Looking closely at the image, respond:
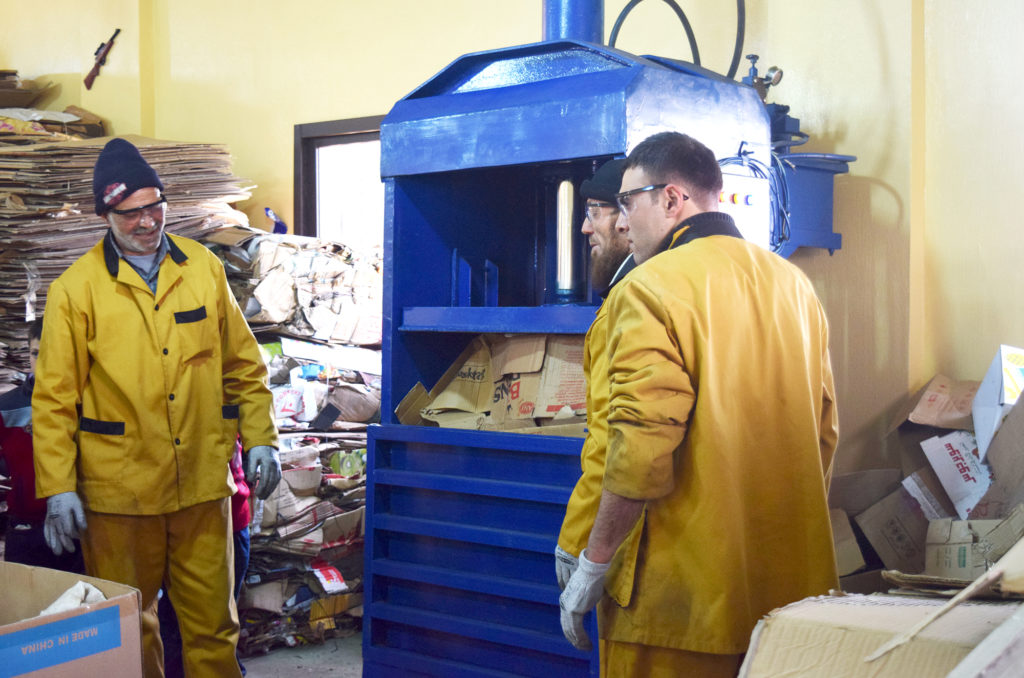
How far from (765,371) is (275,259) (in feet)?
10.2

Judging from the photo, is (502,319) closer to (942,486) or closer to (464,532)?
(464,532)

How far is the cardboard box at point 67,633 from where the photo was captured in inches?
63.2

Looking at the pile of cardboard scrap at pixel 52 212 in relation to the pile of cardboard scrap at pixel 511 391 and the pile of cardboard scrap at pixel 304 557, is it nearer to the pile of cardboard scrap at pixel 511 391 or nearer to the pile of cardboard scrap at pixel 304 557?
the pile of cardboard scrap at pixel 304 557

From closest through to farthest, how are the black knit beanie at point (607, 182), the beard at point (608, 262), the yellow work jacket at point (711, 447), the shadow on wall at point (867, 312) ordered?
the yellow work jacket at point (711, 447) → the black knit beanie at point (607, 182) → the beard at point (608, 262) → the shadow on wall at point (867, 312)

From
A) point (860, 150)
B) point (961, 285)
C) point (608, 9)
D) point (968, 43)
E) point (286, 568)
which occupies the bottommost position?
point (286, 568)

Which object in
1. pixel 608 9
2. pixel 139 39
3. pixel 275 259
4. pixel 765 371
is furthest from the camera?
pixel 139 39

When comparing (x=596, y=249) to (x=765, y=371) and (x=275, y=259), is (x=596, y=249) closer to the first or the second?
(x=765, y=371)

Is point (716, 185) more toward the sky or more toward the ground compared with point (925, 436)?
more toward the sky

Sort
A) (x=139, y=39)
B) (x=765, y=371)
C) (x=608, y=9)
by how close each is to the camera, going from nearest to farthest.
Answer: (x=765, y=371)
(x=608, y=9)
(x=139, y=39)

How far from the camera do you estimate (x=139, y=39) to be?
234 inches

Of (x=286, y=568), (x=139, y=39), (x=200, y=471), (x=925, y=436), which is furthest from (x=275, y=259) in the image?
(x=925, y=436)

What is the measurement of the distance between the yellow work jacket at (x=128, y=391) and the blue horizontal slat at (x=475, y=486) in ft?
1.74

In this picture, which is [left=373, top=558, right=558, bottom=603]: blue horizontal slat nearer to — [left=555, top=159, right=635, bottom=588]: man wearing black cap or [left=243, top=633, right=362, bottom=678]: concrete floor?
[left=555, top=159, right=635, bottom=588]: man wearing black cap

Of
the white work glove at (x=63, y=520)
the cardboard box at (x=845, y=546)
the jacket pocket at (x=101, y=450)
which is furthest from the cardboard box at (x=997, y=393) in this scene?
the white work glove at (x=63, y=520)
